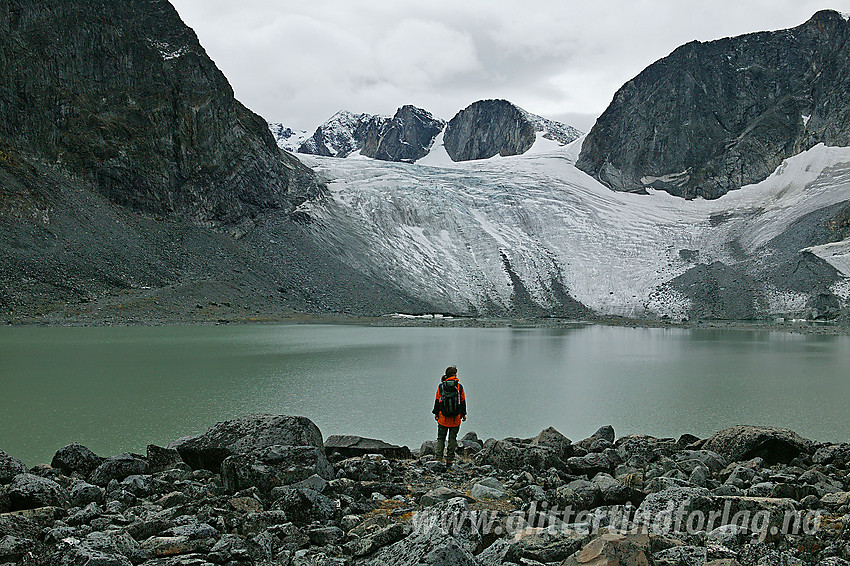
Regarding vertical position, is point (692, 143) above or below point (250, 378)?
above

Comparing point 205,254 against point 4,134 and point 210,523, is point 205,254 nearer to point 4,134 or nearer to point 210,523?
point 4,134

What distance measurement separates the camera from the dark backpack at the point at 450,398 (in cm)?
845

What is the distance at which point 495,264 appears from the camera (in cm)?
6188

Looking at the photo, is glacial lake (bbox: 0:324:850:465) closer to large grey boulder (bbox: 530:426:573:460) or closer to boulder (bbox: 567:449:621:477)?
large grey boulder (bbox: 530:426:573:460)

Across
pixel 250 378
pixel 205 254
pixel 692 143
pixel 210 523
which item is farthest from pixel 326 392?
pixel 692 143

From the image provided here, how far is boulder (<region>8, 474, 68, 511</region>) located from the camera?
16.7 ft

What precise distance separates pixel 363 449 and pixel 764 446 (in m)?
5.30

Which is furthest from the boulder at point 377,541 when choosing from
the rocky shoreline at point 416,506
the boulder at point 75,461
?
the boulder at point 75,461

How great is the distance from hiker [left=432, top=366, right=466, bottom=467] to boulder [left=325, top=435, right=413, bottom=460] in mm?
520

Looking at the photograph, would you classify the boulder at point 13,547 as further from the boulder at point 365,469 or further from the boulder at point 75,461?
the boulder at point 365,469

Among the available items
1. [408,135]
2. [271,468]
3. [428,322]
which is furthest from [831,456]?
[408,135]

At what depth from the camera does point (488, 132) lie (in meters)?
131

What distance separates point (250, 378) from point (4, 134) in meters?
42.7

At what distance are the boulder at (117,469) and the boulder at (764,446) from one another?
7.26 meters
